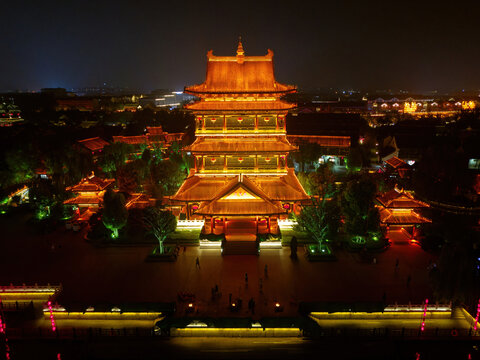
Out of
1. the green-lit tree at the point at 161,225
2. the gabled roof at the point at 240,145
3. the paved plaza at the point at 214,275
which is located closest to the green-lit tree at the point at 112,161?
the paved plaza at the point at 214,275

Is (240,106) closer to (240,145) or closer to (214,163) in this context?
(240,145)

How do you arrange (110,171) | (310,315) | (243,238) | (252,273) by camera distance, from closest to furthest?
(310,315) → (252,273) → (243,238) → (110,171)

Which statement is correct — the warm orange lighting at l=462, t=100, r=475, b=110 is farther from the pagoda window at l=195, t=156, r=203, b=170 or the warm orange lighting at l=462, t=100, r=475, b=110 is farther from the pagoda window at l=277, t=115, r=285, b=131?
the pagoda window at l=195, t=156, r=203, b=170

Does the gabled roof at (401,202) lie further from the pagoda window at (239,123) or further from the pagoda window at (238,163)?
the pagoda window at (239,123)

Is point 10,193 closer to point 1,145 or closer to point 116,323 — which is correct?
point 1,145

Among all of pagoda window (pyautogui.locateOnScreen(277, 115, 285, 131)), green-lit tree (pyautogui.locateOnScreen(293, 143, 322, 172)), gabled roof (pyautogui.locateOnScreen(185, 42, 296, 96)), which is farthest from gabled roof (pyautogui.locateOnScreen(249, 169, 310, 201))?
green-lit tree (pyautogui.locateOnScreen(293, 143, 322, 172))

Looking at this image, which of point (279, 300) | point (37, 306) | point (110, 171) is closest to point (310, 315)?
point (279, 300)

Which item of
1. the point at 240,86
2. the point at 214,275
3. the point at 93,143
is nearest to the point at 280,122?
the point at 240,86
